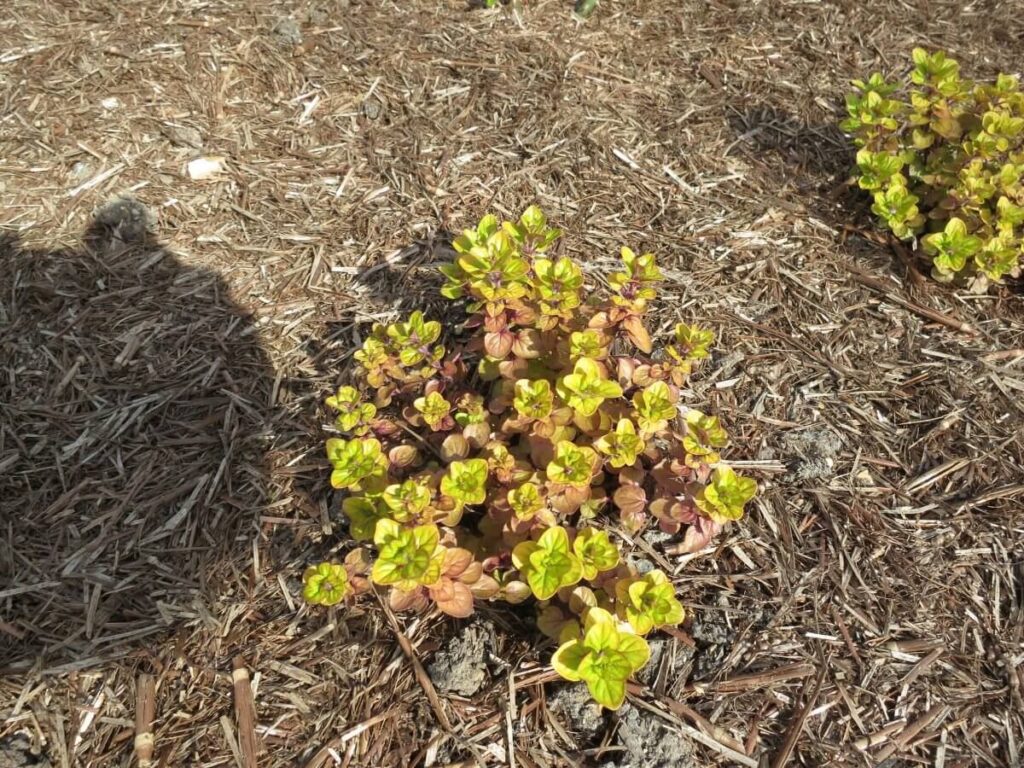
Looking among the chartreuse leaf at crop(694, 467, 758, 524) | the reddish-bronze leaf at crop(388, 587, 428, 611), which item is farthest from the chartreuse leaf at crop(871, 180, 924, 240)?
the reddish-bronze leaf at crop(388, 587, 428, 611)

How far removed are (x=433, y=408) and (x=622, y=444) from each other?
58cm

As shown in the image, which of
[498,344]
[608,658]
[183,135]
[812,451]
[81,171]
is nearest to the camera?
[608,658]

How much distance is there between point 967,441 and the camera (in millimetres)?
2355

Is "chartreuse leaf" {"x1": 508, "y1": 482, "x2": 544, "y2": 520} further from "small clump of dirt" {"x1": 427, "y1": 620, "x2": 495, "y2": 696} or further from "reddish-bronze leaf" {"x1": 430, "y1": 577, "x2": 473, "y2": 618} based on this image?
"small clump of dirt" {"x1": 427, "y1": 620, "x2": 495, "y2": 696}

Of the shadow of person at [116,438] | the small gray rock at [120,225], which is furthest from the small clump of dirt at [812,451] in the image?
the small gray rock at [120,225]

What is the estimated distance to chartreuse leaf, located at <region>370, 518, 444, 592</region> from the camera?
162 centimetres

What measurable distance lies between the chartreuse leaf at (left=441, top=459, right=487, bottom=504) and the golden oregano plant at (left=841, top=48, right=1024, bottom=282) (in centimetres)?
208

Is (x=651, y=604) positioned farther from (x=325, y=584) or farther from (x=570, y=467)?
(x=325, y=584)

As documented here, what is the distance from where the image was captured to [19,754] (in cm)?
176

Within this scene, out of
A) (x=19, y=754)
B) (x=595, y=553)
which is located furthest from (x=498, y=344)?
(x=19, y=754)

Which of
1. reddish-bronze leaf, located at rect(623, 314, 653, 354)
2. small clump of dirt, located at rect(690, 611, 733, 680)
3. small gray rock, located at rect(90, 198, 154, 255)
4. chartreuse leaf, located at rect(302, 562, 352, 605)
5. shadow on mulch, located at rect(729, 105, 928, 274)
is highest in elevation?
shadow on mulch, located at rect(729, 105, 928, 274)

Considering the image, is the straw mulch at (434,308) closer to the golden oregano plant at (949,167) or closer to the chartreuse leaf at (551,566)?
the golden oregano plant at (949,167)

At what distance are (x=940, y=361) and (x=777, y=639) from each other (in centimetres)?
136

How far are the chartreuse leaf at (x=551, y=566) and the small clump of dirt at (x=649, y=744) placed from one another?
0.45 metres
